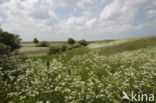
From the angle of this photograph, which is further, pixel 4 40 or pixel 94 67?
pixel 4 40

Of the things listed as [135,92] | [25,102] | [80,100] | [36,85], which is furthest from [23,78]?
[135,92]

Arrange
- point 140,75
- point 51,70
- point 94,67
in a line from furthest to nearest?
point 94,67, point 51,70, point 140,75

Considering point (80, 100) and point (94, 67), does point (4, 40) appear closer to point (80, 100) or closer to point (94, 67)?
point (94, 67)

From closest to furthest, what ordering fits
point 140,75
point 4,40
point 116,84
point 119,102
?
point 119,102, point 116,84, point 140,75, point 4,40

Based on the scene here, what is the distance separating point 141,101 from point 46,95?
6383 millimetres

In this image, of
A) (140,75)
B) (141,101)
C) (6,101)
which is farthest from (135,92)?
(6,101)

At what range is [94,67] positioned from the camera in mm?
14273

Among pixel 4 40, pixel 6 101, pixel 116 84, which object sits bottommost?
pixel 6 101

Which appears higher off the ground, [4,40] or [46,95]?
[4,40]

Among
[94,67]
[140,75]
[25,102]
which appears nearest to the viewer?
[25,102]

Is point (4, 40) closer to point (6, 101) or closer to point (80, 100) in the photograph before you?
point (6, 101)

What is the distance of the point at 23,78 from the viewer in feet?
34.7

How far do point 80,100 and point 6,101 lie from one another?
550 cm

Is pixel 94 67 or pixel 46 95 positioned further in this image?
pixel 94 67
